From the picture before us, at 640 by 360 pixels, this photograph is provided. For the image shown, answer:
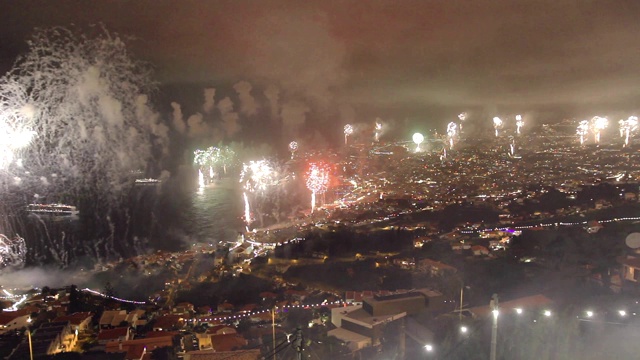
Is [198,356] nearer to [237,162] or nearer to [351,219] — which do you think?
[351,219]

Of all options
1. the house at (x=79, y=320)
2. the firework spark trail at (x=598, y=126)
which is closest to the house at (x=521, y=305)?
the house at (x=79, y=320)

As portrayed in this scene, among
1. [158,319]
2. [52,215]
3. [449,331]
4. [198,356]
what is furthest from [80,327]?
[52,215]

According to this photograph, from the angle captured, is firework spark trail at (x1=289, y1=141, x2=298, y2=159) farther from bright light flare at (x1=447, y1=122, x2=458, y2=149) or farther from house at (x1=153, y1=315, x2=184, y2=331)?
house at (x1=153, y1=315, x2=184, y2=331)

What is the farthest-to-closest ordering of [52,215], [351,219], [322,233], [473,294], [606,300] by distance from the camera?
[52,215]
[351,219]
[322,233]
[473,294]
[606,300]

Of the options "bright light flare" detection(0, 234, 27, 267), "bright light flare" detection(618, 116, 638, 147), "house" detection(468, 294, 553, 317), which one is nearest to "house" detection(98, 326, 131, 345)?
"house" detection(468, 294, 553, 317)

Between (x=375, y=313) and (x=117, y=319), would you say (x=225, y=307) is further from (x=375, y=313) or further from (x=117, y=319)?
(x=375, y=313)
